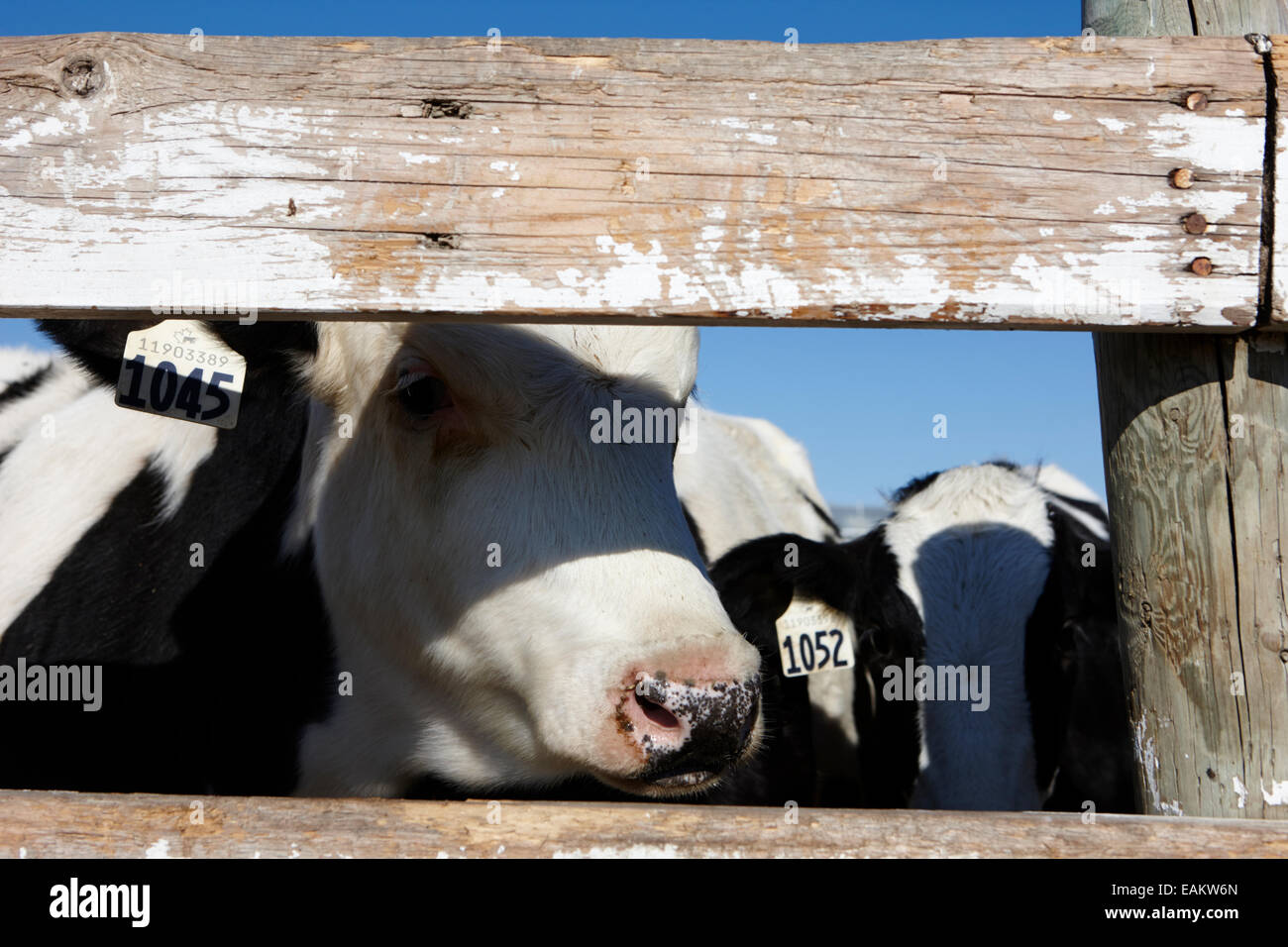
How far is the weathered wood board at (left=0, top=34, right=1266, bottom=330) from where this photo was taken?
1328 millimetres

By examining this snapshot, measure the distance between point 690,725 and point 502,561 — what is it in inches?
21.7

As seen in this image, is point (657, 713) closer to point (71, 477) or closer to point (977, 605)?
point (71, 477)

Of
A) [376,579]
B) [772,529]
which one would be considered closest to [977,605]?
[772,529]

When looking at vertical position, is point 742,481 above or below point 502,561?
above

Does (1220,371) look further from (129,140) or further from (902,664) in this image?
(902,664)

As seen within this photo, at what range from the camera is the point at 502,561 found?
2205mm

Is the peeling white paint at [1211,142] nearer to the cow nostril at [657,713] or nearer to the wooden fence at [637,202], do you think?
the wooden fence at [637,202]

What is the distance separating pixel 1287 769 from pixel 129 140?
63.4 inches

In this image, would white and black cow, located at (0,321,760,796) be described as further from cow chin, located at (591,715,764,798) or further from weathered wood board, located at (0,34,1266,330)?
weathered wood board, located at (0,34,1266,330)

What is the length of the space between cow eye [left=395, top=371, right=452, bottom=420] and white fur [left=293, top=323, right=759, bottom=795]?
0.04 meters

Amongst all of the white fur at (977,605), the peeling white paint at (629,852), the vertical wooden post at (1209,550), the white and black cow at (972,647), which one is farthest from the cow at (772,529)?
the peeling white paint at (629,852)

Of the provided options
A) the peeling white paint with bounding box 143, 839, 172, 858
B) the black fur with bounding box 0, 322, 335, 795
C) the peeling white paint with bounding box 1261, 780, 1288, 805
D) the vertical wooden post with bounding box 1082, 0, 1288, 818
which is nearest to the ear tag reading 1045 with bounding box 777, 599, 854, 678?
the black fur with bounding box 0, 322, 335, 795

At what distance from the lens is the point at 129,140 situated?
134 cm
